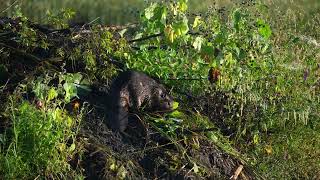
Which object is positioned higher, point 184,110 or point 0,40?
point 0,40

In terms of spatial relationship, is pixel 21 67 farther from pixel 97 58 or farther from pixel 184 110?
pixel 184 110

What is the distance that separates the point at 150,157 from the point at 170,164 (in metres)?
0.13

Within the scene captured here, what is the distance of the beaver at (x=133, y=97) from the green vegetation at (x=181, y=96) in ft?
0.36

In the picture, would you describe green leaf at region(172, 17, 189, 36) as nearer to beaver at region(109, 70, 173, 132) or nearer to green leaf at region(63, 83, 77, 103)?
beaver at region(109, 70, 173, 132)

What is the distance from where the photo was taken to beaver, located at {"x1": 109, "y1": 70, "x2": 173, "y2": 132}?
168 inches

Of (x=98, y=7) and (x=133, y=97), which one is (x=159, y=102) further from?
(x=98, y=7)

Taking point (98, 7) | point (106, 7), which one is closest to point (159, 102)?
point (98, 7)

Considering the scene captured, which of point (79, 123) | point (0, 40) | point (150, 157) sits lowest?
point (150, 157)

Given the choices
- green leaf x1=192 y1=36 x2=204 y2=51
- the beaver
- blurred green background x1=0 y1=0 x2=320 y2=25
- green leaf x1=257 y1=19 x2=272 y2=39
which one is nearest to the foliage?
the beaver

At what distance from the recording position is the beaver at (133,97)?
4273 millimetres

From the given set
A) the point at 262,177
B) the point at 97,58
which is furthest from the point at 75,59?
the point at 262,177

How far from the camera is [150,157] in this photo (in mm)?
4160

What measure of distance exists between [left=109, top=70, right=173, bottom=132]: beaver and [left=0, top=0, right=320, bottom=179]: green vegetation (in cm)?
11

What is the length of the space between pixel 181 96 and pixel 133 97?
2.18 feet
